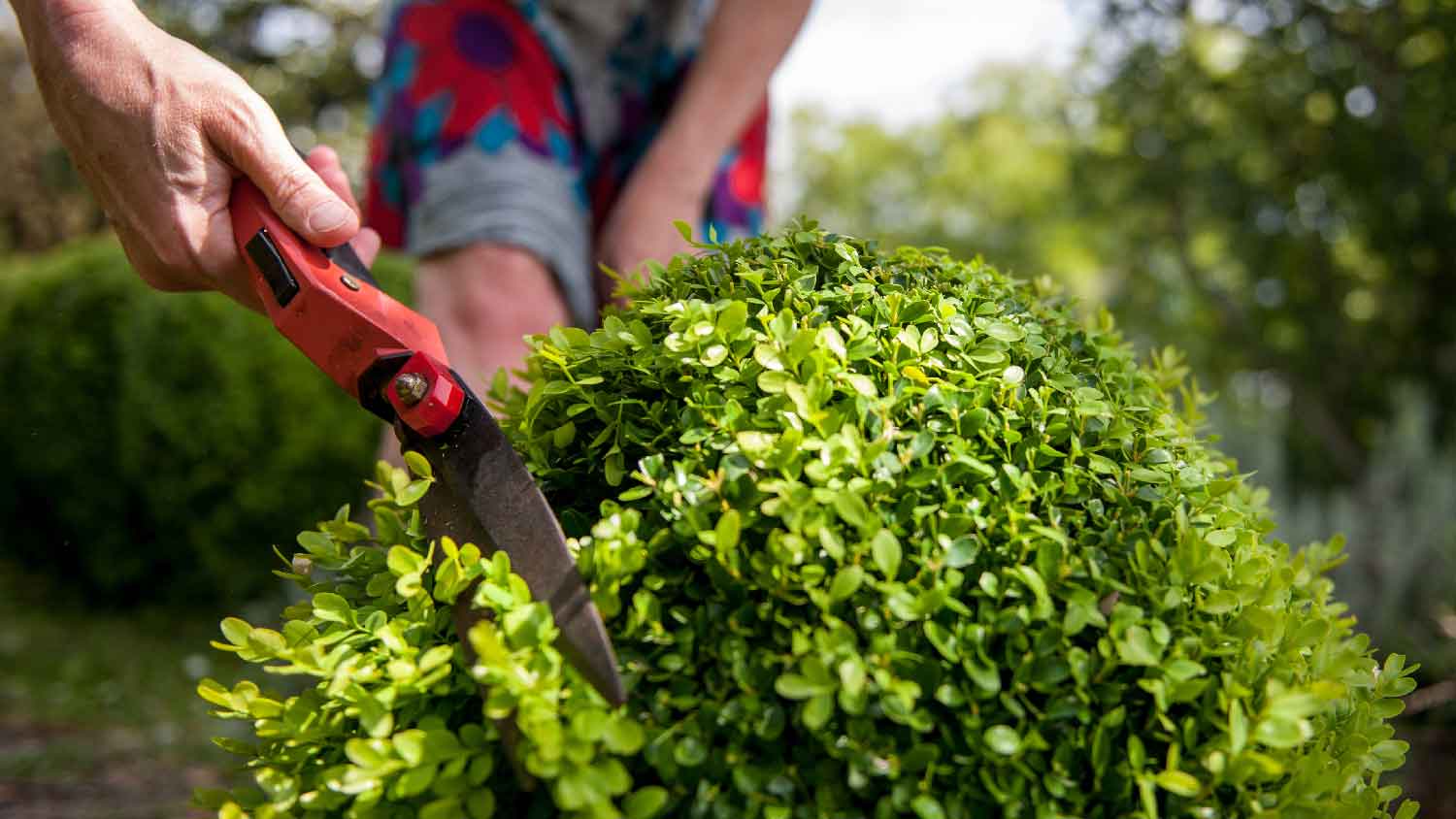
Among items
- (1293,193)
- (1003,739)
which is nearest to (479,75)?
(1003,739)

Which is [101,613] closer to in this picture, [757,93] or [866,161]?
[757,93]

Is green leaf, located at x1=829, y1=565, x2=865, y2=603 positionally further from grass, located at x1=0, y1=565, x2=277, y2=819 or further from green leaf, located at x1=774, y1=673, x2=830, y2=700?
grass, located at x1=0, y1=565, x2=277, y2=819

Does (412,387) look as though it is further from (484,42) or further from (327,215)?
(484,42)

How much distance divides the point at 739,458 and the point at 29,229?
20.0m

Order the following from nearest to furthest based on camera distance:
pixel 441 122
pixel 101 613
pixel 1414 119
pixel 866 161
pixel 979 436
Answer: pixel 979 436 → pixel 441 122 → pixel 1414 119 → pixel 101 613 → pixel 866 161

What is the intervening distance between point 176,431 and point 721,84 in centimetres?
533

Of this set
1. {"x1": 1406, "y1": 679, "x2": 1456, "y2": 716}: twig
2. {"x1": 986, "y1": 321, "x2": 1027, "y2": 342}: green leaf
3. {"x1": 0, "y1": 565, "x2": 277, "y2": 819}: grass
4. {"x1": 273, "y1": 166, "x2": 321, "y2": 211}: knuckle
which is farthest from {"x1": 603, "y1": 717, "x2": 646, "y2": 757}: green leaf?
{"x1": 0, "y1": 565, "x2": 277, "y2": 819}: grass

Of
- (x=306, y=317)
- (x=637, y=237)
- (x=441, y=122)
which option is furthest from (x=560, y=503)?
(x=441, y=122)

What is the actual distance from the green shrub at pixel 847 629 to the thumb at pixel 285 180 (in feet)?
1.32

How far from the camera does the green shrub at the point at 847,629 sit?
1.06m

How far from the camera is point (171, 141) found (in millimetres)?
1529

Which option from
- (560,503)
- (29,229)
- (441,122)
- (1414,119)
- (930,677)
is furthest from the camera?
(29,229)

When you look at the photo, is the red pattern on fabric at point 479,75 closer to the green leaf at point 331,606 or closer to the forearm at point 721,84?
the forearm at point 721,84

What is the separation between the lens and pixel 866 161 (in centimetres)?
3183
